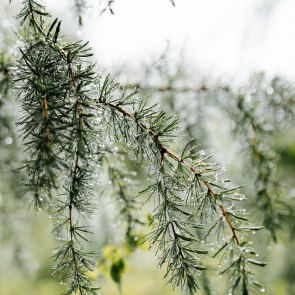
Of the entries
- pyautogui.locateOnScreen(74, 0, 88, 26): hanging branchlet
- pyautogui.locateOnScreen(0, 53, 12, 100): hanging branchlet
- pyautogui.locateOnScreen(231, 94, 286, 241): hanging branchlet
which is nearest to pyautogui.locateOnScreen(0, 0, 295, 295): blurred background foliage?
pyautogui.locateOnScreen(231, 94, 286, 241): hanging branchlet

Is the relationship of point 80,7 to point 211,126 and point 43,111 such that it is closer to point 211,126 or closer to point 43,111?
point 43,111

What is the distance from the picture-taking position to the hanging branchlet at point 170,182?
64cm

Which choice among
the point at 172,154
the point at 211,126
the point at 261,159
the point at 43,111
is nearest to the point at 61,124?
the point at 43,111

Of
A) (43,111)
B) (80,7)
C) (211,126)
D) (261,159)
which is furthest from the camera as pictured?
(211,126)

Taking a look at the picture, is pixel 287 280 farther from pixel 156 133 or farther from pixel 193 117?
pixel 156 133

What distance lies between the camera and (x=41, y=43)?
668 mm

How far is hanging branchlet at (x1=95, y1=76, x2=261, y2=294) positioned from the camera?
64 centimetres

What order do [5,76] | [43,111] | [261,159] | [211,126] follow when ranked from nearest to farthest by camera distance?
[43,111]
[5,76]
[261,159]
[211,126]

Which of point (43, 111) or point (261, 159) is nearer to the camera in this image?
point (43, 111)

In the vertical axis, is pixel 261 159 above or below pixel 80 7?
below

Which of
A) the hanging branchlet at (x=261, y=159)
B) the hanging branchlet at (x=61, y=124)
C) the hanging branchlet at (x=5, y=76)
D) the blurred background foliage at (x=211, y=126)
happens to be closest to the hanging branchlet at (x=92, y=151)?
the hanging branchlet at (x=61, y=124)

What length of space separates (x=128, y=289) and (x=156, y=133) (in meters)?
4.30

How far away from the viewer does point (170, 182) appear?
2.13ft

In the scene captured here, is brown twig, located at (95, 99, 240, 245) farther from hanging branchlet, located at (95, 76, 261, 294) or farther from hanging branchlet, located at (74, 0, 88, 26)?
hanging branchlet, located at (74, 0, 88, 26)
